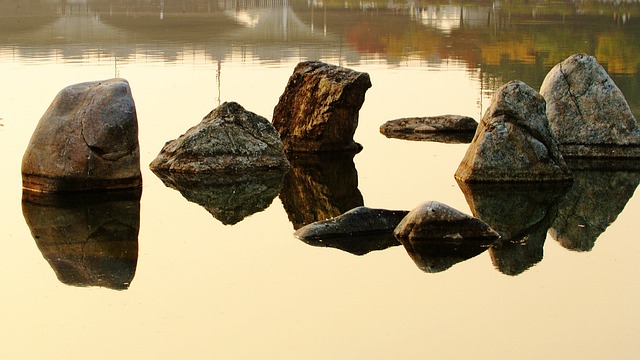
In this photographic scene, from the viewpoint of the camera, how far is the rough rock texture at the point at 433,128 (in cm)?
2066

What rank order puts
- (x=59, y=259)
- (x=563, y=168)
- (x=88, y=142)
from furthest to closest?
(x=563, y=168), (x=88, y=142), (x=59, y=259)

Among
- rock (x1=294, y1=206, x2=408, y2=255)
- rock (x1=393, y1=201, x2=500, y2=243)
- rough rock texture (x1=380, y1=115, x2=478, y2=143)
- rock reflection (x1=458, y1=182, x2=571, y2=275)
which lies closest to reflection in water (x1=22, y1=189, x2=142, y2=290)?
rock (x1=294, y1=206, x2=408, y2=255)

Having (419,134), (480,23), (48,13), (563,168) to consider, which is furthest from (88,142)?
(48,13)

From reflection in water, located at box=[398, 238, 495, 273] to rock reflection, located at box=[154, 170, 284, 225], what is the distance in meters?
2.40

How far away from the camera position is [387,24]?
201 feet

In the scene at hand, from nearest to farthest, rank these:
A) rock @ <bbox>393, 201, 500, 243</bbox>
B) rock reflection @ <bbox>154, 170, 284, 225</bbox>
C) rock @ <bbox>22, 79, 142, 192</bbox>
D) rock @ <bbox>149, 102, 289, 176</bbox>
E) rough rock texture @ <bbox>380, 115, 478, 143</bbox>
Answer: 1. rock @ <bbox>393, 201, 500, 243</bbox>
2. rock reflection @ <bbox>154, 170, 284, 225</bbox>
3. rock @ <bbox>22, 79, 142, 192</bbox>
4. rock @ <bbox>149, 102, 289, 176</bbox>
5. rough rock texture @ <bbox>380, 115, 478, 143</bbox>

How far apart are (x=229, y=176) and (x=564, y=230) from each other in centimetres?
469

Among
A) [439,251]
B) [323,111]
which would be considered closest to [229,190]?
[323,111]

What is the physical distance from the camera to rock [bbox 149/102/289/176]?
55.8ft

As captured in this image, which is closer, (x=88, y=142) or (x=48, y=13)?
(x=88, y=142)

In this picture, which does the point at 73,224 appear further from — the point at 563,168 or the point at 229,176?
the point at 563,168

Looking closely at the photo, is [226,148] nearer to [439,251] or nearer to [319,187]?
[319,187]

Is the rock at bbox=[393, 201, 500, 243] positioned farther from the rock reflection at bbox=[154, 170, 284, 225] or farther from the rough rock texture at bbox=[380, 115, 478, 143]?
the rough rock texture at bbox=[380, 115, 478, 143]

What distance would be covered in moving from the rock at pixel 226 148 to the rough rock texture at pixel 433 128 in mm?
3771
